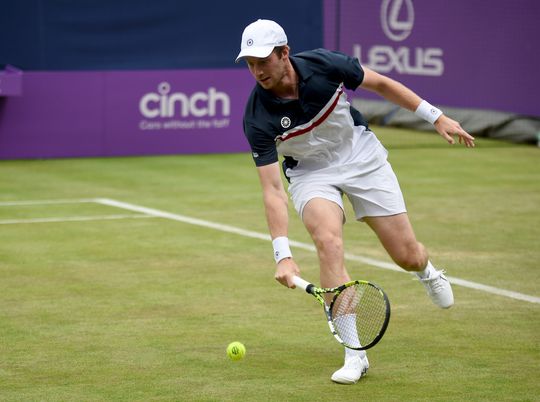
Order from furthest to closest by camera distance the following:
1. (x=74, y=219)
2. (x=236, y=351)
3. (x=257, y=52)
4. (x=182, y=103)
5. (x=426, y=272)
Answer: (x=182, y=103), (x=74, y=219), (x=426, y=272), (x=236, y=351), (x=257, y=52)

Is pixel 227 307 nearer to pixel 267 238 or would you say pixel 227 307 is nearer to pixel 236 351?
pixel 236 351

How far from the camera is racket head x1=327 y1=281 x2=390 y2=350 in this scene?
6.05m

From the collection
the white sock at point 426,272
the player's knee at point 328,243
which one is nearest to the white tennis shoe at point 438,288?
the white sock at point 426,272

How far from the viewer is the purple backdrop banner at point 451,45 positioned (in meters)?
18.6

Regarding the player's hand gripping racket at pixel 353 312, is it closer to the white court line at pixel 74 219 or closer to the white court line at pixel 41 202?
the white court line at pixel 74 219

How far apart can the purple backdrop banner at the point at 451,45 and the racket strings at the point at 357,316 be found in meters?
12.8

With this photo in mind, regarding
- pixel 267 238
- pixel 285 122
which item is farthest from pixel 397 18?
pixel 285 122

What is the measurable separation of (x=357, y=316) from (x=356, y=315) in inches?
1.0

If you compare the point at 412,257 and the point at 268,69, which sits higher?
the point at 268,69

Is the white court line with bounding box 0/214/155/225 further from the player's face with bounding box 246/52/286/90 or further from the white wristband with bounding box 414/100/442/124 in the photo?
the player's face with bounding box 246/52/286/90

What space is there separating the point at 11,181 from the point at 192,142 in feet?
12.1

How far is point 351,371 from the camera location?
247 inches

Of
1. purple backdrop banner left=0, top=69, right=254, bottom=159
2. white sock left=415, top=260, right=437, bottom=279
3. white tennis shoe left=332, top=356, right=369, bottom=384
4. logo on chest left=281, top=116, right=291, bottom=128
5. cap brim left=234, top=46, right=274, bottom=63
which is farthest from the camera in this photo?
purple backdrop banner left=0, top=69, right=254, bottom=159

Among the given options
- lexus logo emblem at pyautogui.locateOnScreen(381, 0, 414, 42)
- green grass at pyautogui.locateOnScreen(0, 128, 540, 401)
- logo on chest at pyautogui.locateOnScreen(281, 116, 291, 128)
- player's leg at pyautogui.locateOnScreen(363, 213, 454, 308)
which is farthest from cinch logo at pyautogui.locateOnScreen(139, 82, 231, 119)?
logo on chest at pyautogui.locateOnScreen(281, 116, 291, 128)
